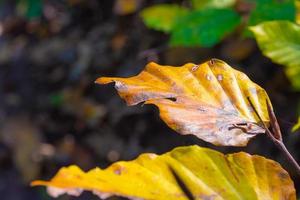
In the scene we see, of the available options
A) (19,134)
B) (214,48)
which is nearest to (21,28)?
(19,134)

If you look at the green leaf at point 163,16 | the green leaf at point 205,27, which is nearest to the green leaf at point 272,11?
the green leaf at point 205,27

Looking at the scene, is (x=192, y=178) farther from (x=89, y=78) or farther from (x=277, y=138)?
(x=89, y=78)

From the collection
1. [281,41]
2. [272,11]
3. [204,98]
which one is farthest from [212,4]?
[204,98]

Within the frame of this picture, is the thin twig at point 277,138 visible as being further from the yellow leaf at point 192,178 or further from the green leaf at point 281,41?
the green leaf at point 281,41

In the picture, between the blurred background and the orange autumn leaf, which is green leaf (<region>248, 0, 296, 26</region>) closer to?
the blurred background

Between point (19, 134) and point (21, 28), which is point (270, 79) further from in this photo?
point (21, 28)

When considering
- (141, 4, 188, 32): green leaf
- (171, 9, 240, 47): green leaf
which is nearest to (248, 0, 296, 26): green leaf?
(171, 9, 240, 47): green leaf
